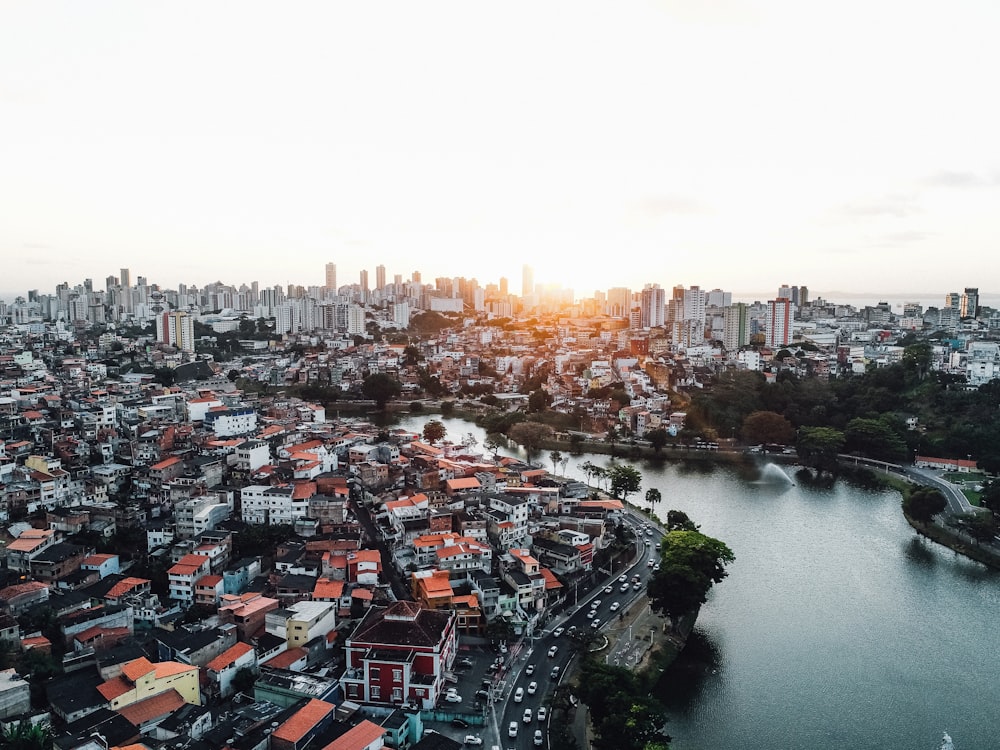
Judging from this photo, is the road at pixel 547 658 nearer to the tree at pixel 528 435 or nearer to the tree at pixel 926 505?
the tree at pixel 926 505

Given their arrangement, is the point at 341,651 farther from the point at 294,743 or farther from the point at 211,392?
the point at 211,392

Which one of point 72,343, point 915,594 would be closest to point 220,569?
point 915,594

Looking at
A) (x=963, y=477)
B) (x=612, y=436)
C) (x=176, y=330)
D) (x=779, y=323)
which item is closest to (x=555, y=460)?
(x=612, y=436)

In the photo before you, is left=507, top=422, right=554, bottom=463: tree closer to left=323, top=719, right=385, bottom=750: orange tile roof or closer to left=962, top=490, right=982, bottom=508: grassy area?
left=962, top=490, right=982, bottom=508: grassy area

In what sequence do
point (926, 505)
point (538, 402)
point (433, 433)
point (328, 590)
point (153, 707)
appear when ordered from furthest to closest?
point (538, 402) → point (433, 433) → point (926, 505) → point (328, 590) → point (153, 707)

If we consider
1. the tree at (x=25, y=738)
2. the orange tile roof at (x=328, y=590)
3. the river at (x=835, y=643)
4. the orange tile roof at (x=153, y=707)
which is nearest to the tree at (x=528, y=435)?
the river at (x=835, y=643)

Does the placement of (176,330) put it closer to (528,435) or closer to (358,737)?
(528,435)
